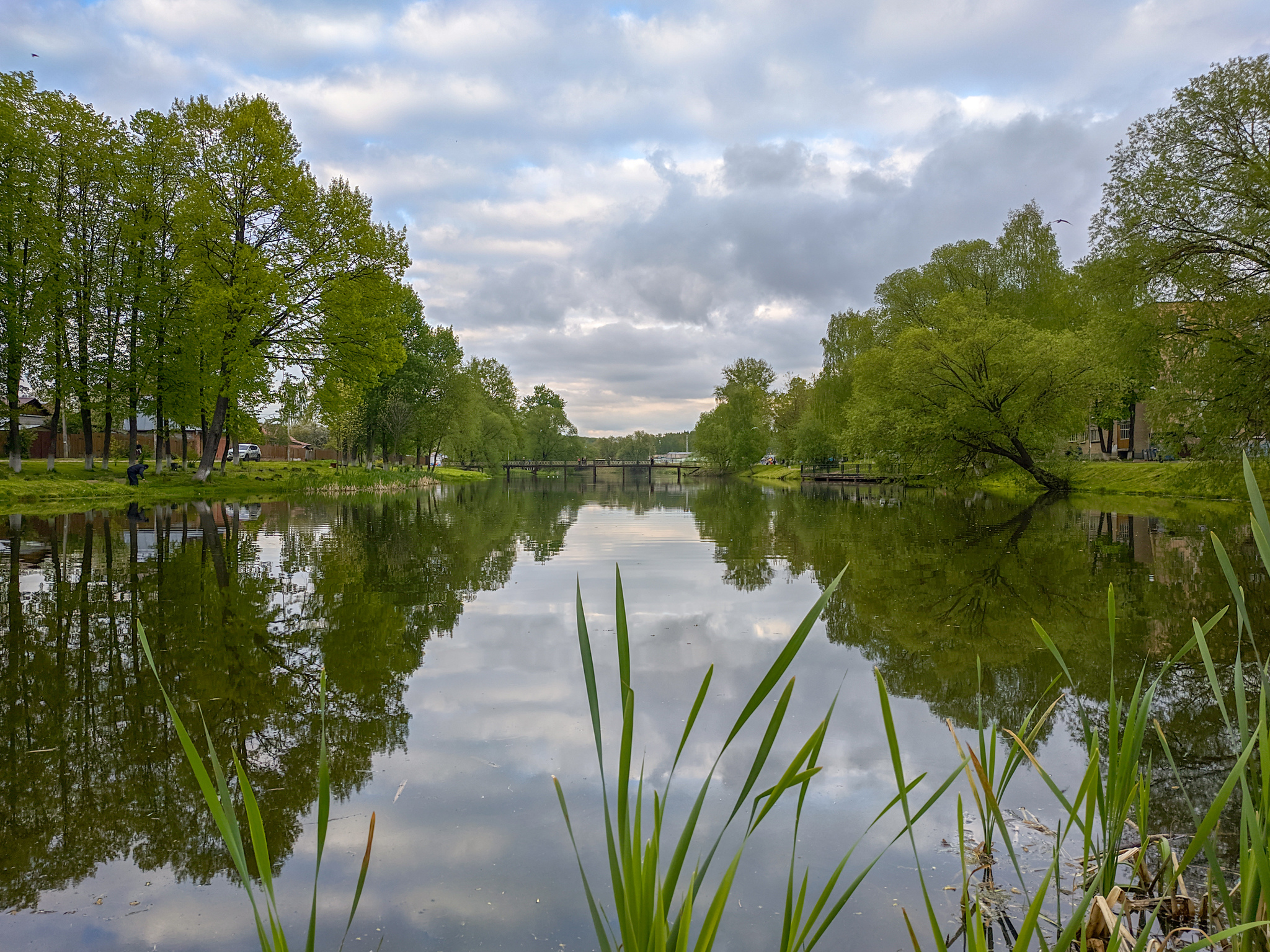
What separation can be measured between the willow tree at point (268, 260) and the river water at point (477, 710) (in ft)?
44.9

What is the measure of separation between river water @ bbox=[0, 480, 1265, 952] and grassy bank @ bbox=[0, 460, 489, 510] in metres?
11.7

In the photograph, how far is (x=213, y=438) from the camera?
25531 millimetres

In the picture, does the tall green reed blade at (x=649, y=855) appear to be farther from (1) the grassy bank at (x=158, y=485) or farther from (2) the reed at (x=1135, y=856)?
(1) the grassy bank at (x=158, y=485)

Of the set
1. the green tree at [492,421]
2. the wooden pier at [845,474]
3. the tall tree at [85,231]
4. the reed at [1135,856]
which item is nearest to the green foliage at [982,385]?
the wooden pier at [845,474]

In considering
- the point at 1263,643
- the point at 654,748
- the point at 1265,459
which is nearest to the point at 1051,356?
the point at 1265,459

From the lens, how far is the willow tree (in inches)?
939

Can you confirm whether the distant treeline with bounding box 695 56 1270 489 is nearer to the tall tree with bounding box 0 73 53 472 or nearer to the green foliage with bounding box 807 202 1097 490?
the green foliage with bounding box 807 202 1097 490

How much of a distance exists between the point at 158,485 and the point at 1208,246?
3094cm

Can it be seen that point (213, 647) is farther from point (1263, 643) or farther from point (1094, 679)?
point (1263, 643)

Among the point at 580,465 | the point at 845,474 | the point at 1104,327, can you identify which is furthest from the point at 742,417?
the point at 1104,327

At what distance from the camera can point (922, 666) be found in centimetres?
607

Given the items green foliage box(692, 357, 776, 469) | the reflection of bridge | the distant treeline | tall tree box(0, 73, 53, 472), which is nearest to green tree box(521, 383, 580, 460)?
the reflection of bridge

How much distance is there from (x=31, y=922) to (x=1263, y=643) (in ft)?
26.9

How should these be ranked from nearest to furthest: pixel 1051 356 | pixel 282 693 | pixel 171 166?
pixel 282 693, pixel 171 166, pixel 1051 356
